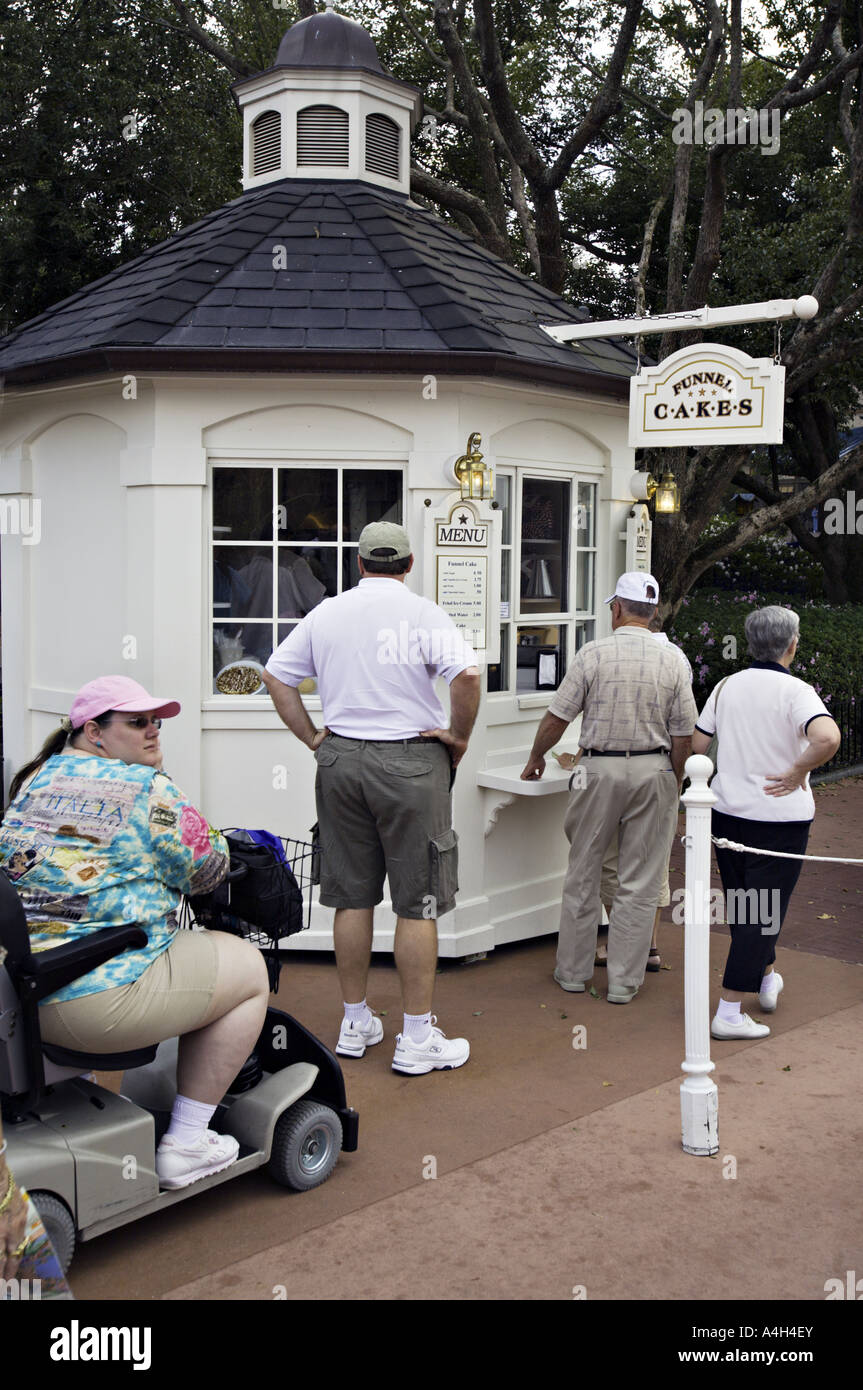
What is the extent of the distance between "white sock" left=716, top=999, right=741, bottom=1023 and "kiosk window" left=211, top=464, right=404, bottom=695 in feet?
8.11

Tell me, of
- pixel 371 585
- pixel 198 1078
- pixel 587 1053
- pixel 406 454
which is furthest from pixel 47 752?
pixel 406 454

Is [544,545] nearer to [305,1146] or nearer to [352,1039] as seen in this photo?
[352,1039]

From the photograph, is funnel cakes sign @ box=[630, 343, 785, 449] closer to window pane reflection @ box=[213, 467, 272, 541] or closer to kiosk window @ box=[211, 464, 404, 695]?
kiosk window @ box=[211, 464, 404, 695]

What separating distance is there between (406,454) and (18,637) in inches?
100

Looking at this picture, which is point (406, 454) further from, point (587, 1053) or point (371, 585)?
point (587, 1053)

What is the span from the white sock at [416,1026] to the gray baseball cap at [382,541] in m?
1.77

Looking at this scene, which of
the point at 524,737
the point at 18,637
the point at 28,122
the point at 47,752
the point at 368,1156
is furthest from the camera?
the point at 28,122

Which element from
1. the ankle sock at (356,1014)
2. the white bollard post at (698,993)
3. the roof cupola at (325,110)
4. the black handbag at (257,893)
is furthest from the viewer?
the roof cupola at (325,110)

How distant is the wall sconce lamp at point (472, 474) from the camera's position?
6.01 m

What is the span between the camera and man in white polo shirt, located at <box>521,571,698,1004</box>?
18.6 feet

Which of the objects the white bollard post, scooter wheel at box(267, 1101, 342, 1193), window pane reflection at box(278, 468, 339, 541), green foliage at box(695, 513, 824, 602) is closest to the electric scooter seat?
scooter wheel at box(267, 1101, 342, 1193)

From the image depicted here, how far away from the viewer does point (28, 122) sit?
12078 mm

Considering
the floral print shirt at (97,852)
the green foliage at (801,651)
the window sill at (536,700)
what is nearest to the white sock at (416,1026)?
the floral print shirt at (97,852)

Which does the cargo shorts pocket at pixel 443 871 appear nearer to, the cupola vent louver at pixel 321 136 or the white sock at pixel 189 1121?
the white sock at pixel 189 1121
